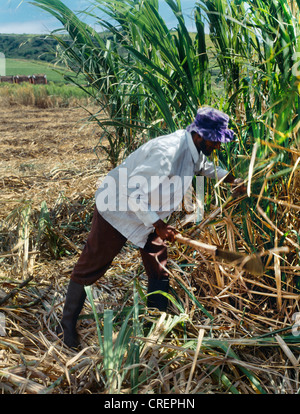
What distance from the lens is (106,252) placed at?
2016 mm

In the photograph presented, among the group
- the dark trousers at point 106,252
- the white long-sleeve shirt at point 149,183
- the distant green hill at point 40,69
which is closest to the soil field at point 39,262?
the dark trousers at point 106,252

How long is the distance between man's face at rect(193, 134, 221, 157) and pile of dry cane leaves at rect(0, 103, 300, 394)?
0.28 meters

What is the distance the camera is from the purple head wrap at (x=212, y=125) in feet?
5.88

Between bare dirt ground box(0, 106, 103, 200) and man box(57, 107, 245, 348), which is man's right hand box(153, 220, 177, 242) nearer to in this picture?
man box(57, 107, 245, 348)

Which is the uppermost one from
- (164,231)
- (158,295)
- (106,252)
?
(164,231)

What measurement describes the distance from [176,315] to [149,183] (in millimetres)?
638

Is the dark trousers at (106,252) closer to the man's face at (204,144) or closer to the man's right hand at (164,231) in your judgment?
the man's right hand at (164,231)

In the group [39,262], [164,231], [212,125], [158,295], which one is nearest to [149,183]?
[164,231]

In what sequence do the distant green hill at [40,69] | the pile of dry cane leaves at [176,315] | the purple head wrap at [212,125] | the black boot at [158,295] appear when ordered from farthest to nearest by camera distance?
1. the distant green hill at [40,69]
2. the black boot at [158,295]
3. the purple head wrap at [212,125]
4. the pile of dry cane leaves at [176,315]

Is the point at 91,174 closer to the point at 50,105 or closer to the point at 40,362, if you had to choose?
the point at 40,362

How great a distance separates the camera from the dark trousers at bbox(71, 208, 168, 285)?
79.0 inches

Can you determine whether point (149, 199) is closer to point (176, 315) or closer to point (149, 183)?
point (149, 183)

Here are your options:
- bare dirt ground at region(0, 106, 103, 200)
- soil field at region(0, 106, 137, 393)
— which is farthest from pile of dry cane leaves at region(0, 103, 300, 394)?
bare dirt ground at region(0, 106, 103, 200)

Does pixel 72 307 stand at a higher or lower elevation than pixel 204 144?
lower
